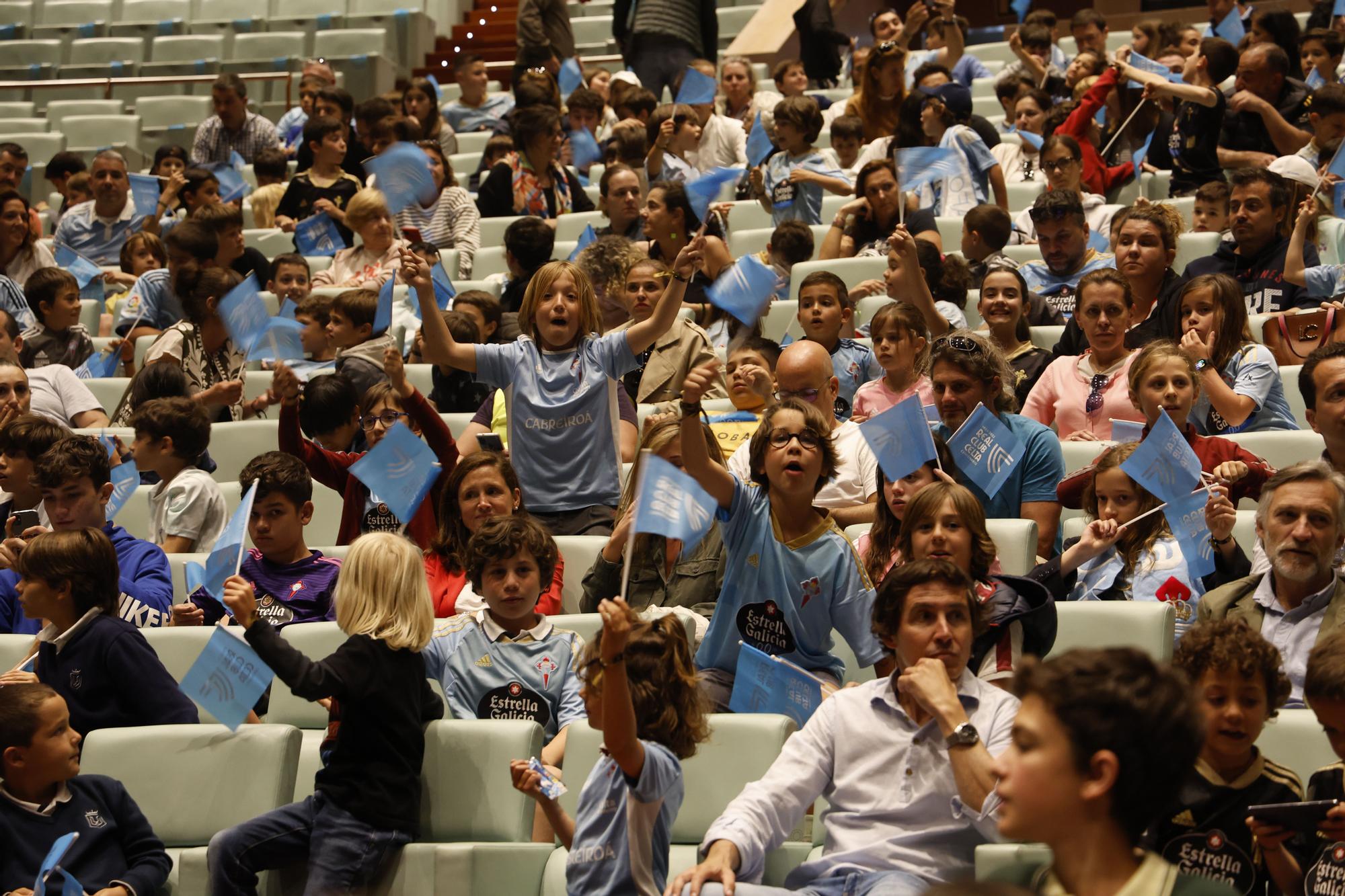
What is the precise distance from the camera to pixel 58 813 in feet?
10.7

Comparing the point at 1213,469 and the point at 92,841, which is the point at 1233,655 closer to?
the point at 1213,469

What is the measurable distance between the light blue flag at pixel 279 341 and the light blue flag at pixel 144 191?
3.05m

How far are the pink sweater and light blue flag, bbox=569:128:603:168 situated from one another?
441 cm

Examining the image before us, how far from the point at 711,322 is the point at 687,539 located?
327 cm

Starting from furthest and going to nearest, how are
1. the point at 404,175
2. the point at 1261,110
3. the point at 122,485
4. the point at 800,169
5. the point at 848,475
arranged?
the point at 800,169 → the point at 1261,110 → the point at 404,175 → the point at 122,485 → the point at 848,475

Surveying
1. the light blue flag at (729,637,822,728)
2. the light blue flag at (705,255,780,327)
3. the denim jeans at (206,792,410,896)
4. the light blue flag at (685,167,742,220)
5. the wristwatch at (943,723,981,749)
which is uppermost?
the light blue flag at (685,167,742,220)

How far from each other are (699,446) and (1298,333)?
2510 millimetres

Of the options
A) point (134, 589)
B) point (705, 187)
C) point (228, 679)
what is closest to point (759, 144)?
point (705, 187)

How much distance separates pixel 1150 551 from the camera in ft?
12.6

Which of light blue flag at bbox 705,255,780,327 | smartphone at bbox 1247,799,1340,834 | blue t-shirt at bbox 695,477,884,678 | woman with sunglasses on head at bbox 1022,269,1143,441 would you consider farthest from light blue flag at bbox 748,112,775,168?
smartphone at bbox 1247,799,1340,834

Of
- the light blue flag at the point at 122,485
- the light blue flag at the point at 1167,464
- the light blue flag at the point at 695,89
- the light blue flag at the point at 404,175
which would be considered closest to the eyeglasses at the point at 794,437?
the light blue flag at the point at 1167,464

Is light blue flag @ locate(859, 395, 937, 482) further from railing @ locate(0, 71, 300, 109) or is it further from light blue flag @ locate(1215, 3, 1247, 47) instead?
railing @ locate(0, 71, 300, 109)

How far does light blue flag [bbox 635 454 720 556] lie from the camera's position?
296 centimetres

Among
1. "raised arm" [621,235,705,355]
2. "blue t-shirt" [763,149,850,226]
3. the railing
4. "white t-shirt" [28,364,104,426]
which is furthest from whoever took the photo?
the railing
